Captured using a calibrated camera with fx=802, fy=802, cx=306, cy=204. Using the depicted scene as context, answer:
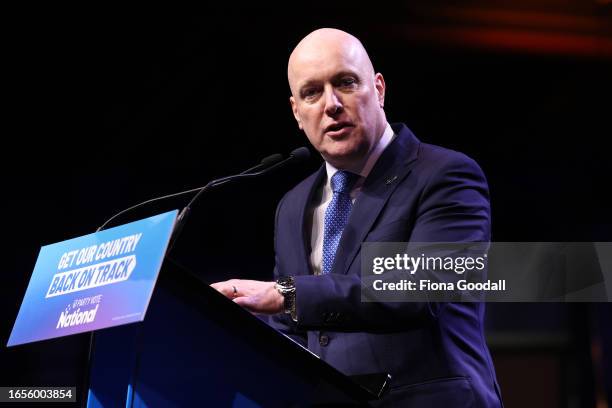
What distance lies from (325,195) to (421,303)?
0.63 m

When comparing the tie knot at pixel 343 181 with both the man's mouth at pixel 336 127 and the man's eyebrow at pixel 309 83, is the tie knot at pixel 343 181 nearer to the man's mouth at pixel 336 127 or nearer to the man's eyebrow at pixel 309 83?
the man's mouth at pixel 336 127

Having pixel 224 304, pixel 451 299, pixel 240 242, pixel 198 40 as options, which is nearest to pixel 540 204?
pixel 240 242

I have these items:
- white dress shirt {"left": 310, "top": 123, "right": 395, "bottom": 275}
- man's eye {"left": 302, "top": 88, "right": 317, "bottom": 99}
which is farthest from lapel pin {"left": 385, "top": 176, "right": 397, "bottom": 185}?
man's eye {"left": 302, "top": 88, "right": 317, "bottom": 99}

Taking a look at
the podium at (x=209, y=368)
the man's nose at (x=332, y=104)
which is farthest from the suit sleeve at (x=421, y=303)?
the man's nose at (x=332, y=104)

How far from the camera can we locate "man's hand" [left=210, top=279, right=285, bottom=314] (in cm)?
161

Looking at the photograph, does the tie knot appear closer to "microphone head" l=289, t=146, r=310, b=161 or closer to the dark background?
"microphone head" l=289, t=146, r=310, b=161

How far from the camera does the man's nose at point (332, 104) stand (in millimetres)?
2180

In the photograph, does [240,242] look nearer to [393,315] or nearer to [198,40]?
[198,40]

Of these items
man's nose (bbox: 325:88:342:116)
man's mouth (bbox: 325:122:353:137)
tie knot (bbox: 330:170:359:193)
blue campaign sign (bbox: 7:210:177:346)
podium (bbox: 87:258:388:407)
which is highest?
man's nose (bbox: 325:88:342:116)

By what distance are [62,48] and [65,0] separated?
0.33 meters

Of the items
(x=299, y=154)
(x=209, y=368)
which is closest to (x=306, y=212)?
(x=299, y=154)

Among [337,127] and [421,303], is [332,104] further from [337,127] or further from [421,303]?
[421,303]

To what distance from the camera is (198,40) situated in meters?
4.11

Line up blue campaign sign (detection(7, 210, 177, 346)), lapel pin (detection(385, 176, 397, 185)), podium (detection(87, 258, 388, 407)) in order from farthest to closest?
lapel pin (detection(385, 176, 397, 185)) < podium (detection(87, 258, 388, 407)) < blue campaign sign (detection(7, 210, 177, 346))
